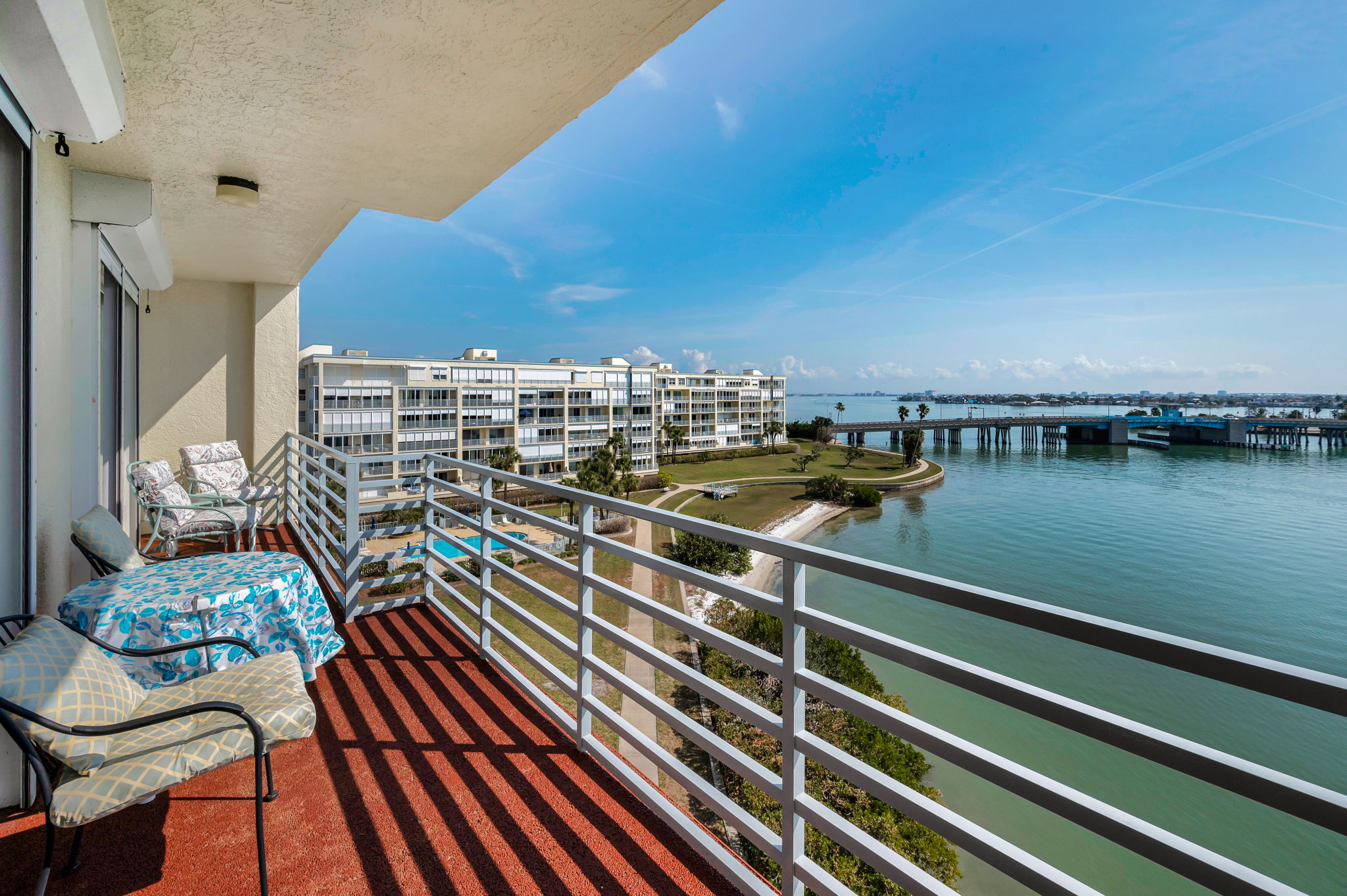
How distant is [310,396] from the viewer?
32344 mm

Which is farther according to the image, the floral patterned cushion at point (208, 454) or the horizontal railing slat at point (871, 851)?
the floral patterned cushion at point (208, 454)

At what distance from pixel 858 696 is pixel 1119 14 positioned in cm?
8931

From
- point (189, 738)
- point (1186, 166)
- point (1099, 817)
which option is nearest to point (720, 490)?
point (189, 738)

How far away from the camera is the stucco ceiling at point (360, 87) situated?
1.73 m

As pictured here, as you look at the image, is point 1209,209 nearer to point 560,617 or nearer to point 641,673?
point 560,617

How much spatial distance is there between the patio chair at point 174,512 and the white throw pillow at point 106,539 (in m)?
1.46

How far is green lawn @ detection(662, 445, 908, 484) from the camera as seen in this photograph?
1880 inches

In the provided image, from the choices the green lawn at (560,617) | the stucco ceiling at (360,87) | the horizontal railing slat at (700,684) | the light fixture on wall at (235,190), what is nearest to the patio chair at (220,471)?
the stucco ceiling at (360,87)

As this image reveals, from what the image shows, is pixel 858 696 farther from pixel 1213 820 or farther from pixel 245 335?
pixel 1213 820

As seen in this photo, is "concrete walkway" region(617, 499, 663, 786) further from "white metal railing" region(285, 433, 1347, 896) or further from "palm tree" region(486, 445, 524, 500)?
"palm tree" region(486, 445, 524, 500)

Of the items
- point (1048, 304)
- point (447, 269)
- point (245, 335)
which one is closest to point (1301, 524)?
point (1048, 304)

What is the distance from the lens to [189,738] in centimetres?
138

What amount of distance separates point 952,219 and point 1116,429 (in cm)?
3807

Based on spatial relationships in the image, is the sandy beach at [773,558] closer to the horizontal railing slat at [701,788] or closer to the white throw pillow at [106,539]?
the horizontal railing slat at [701,788]
